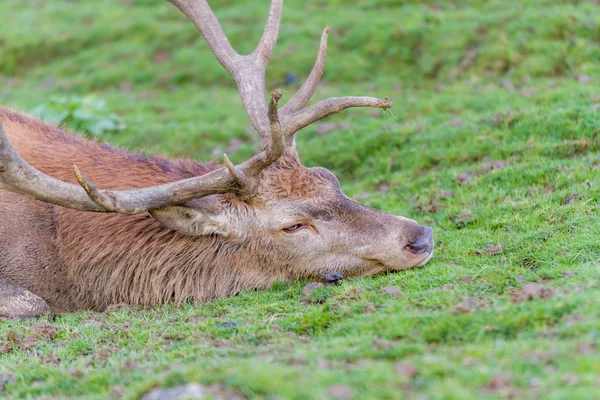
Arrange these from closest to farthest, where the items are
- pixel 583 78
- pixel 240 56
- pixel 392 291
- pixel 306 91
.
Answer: pixel 392 291 < pixel 306 91 < pixel 240 56 < pixel 583 78

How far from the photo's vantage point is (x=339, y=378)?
428 centimetres

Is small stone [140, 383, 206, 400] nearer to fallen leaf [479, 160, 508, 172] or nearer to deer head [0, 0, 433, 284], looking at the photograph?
deer head [0, 0, 433, 284]

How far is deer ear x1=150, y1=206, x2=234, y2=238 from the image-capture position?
693cm

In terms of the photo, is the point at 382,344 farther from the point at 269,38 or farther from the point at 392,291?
the point at 269,38

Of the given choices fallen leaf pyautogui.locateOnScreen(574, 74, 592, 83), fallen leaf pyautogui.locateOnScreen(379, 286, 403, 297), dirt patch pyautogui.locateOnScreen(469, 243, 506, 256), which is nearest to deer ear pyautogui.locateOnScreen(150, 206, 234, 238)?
fallen leaf pyautogui.locateOnScreen(379, 286, 403, 297)

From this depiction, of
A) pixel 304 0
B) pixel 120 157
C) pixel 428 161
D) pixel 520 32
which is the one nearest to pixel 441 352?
pixel 120 157

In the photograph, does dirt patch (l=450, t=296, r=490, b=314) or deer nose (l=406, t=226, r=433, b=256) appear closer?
dirt patch (l=450, t=296, r=490, b=314)

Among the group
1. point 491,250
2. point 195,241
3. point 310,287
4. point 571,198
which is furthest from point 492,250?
point 195,241

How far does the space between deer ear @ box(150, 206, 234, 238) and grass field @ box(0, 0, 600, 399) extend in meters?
0.61

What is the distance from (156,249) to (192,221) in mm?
422

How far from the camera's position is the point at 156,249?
7199 millimetres

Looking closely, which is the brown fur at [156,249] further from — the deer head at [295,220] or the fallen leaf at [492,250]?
the fallen leaf at [492,250]

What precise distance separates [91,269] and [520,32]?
8968 millimetres

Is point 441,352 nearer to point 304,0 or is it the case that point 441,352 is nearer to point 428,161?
point 428,161
